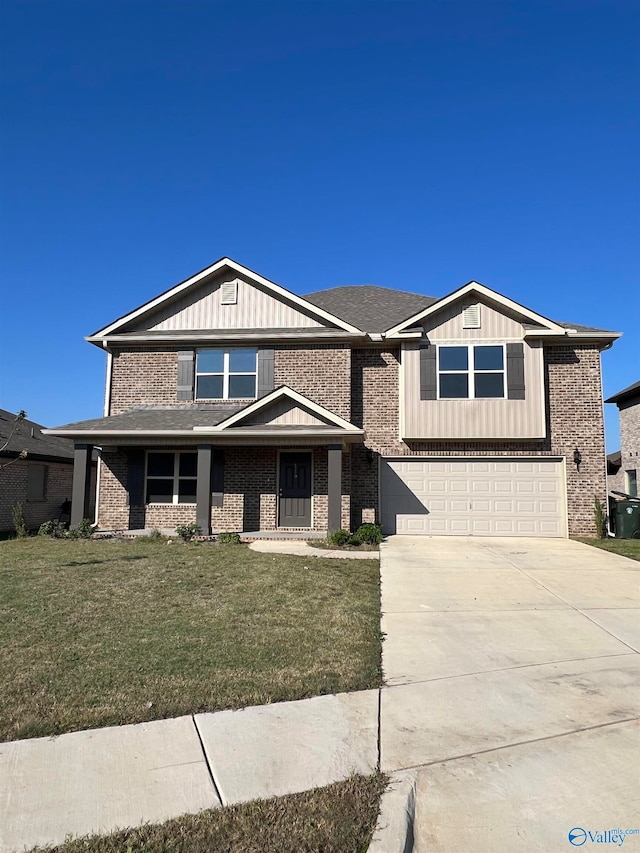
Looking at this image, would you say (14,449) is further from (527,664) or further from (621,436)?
(621,436)

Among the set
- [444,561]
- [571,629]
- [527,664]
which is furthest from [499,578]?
[527,664]

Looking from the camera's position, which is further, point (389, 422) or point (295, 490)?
point (389, 422)

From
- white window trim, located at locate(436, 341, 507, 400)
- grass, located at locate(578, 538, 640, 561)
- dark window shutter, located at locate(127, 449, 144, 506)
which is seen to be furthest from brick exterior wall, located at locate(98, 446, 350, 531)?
grass, located at locate(578, 538, 640, 561)

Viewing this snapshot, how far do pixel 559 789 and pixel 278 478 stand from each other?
473 inches

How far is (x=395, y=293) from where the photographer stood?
64.6 ft

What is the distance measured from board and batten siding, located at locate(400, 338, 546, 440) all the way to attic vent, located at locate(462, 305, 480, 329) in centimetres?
18

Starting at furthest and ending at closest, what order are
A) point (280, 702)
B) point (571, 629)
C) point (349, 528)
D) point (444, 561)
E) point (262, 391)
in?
1. point (262, 391)
2. point (349, 528)
3. point (444, 561)
4. point (571, 629)
5. point (280, 702)

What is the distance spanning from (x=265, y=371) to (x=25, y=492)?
864 cm

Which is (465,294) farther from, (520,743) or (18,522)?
(18,522)

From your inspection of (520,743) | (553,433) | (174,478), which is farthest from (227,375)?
(520,743)

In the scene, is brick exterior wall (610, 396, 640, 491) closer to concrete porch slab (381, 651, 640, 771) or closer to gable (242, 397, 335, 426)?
gable (242, 397, 335, 426)

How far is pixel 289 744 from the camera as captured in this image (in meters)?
3.45

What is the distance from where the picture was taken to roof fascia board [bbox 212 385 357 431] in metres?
13.2

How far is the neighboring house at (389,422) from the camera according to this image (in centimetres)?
1445
